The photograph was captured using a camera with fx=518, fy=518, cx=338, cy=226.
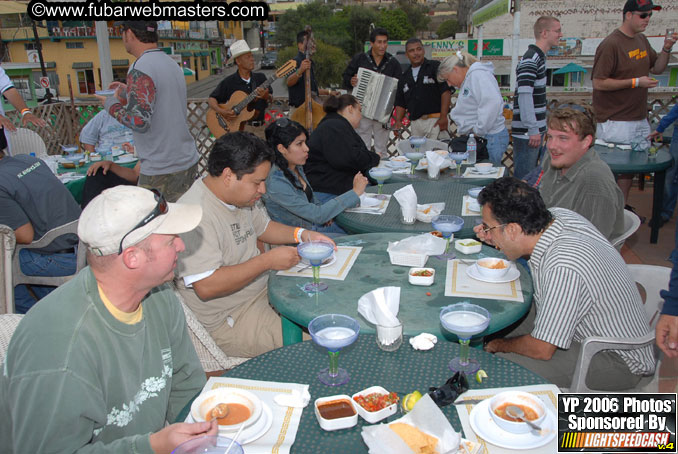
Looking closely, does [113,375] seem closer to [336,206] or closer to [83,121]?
[336,206]

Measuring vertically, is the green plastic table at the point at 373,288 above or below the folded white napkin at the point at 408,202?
below

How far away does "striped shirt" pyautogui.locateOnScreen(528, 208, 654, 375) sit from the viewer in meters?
2.17

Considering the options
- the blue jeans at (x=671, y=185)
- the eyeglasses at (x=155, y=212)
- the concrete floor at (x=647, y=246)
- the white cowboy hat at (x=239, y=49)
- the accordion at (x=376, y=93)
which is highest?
the white cowboy hat at (x=239, y=49)

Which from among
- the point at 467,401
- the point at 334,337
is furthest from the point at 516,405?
the point at 334,337

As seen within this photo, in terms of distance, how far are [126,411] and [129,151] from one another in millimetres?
4811

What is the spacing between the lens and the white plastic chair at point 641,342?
217 centimetres

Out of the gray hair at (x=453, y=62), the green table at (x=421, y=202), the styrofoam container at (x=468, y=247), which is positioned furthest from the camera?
the gray hair at (x=453, y=62)

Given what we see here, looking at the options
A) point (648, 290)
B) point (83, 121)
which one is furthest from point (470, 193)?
point (83, 121)

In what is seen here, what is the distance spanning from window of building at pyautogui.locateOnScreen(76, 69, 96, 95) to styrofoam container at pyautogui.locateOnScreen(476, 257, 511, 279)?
42689mm

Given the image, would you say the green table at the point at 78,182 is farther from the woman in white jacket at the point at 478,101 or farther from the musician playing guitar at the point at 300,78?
the woman in white jacket at the point at 478,101

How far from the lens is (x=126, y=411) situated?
5.53 feet

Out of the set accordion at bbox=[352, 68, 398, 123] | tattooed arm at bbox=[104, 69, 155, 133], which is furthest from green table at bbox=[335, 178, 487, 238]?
accordion at bbox=[352, 68, 398, 123]

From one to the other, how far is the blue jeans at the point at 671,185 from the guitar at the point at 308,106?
432 cm

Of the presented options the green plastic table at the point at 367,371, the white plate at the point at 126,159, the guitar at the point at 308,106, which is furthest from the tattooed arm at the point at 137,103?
the guitar at the point at 308,106
